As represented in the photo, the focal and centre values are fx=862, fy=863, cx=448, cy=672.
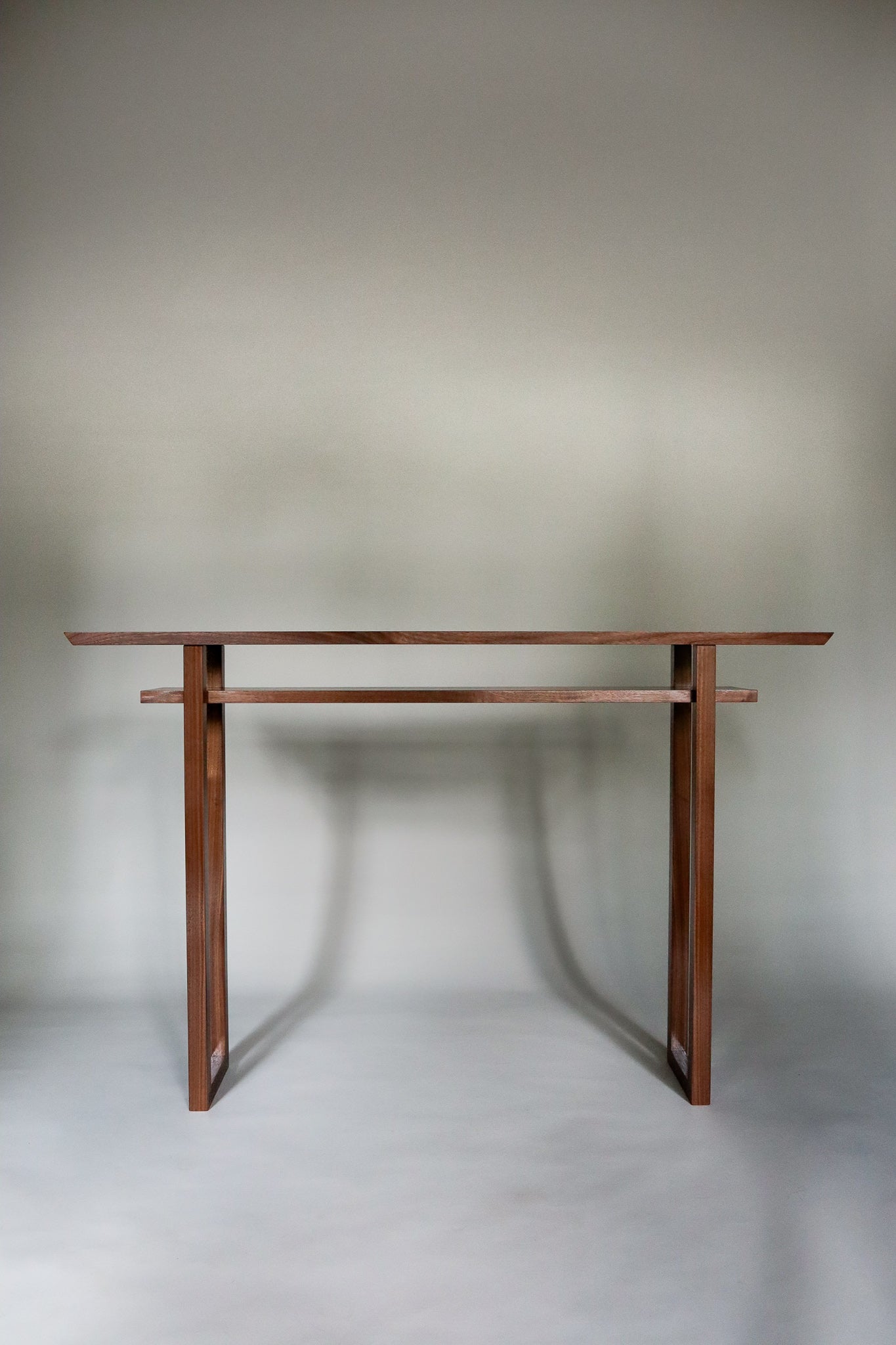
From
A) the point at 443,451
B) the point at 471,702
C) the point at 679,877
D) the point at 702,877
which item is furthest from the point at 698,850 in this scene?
A: the point at 443,451

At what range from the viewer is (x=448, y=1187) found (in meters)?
1.54

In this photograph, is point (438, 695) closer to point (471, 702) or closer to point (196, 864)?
point (471, 702)

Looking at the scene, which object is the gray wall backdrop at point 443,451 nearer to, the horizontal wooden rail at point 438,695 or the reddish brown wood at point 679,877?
the reddish brown wood at point 679,877

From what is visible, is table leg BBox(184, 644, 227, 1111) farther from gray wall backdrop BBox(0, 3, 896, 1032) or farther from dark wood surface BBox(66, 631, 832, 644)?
gray wall backdrop BBox(0, 3, 896, 1032)

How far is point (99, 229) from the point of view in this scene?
2576 mm

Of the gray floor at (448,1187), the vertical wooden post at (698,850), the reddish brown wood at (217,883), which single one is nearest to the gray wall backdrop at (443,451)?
the gray floor at (448,1187)

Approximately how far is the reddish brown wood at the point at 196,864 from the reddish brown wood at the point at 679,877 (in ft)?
3.39

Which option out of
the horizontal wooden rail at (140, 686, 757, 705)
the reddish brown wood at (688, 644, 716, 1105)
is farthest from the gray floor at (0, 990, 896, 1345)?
the horizontal wooden rail at (140, 686, 757, 705)

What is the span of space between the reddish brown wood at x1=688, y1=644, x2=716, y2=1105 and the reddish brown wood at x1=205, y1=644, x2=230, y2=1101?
104 cm

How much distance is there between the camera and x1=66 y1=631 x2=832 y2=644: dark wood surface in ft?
5.60

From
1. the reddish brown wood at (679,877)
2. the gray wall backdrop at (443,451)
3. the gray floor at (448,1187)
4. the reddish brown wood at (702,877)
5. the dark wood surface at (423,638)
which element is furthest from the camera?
the gray wall backdrop at (443,451)

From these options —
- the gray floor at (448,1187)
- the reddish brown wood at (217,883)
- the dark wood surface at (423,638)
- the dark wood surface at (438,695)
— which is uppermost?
the dark wood surface at (423,638)

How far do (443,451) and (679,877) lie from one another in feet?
4.61

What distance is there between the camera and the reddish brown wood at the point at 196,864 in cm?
178
